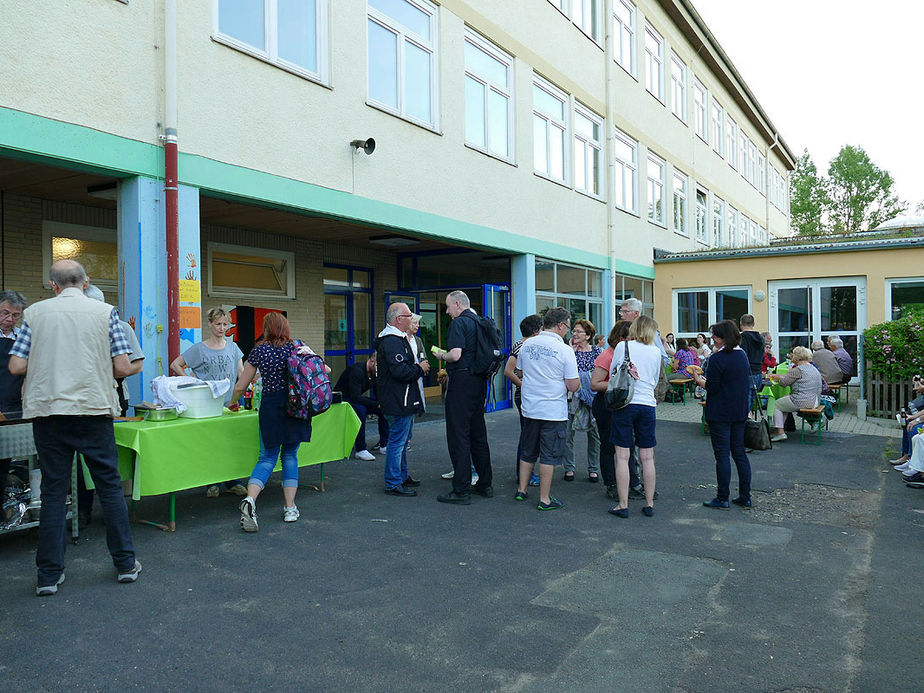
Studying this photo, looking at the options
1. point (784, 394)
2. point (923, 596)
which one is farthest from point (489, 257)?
point (923, 596)

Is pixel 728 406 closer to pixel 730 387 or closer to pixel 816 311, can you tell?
pixel 730 387

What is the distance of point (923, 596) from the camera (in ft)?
13.7

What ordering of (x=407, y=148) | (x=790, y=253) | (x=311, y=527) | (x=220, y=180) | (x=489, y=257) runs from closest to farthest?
(x=311, y=527) < (x=220, y=180) < (x=407, y=148) < (x=489, y=257) < (x=790, y=253)

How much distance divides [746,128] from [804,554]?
29.4 metres

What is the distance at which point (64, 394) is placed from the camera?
159 inches

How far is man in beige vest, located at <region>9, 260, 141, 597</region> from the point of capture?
4.07m

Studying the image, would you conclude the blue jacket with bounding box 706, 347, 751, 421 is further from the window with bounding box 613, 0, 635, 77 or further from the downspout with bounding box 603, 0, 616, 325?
the window with bounding box 613, 0, 635, 77

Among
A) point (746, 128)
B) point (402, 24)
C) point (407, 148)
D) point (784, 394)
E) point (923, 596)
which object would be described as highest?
point (746, 128)

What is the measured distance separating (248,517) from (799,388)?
777 cm

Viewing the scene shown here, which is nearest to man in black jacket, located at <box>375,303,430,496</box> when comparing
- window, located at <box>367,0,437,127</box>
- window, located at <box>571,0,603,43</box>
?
window, located at <box>367,0,437,127</box>

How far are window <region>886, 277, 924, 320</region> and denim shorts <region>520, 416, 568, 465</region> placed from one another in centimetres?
1361

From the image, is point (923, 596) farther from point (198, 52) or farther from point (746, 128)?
point (746, 128)

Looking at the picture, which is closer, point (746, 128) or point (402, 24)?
point (402, 24)

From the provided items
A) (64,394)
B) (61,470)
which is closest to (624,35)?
(64,394)
